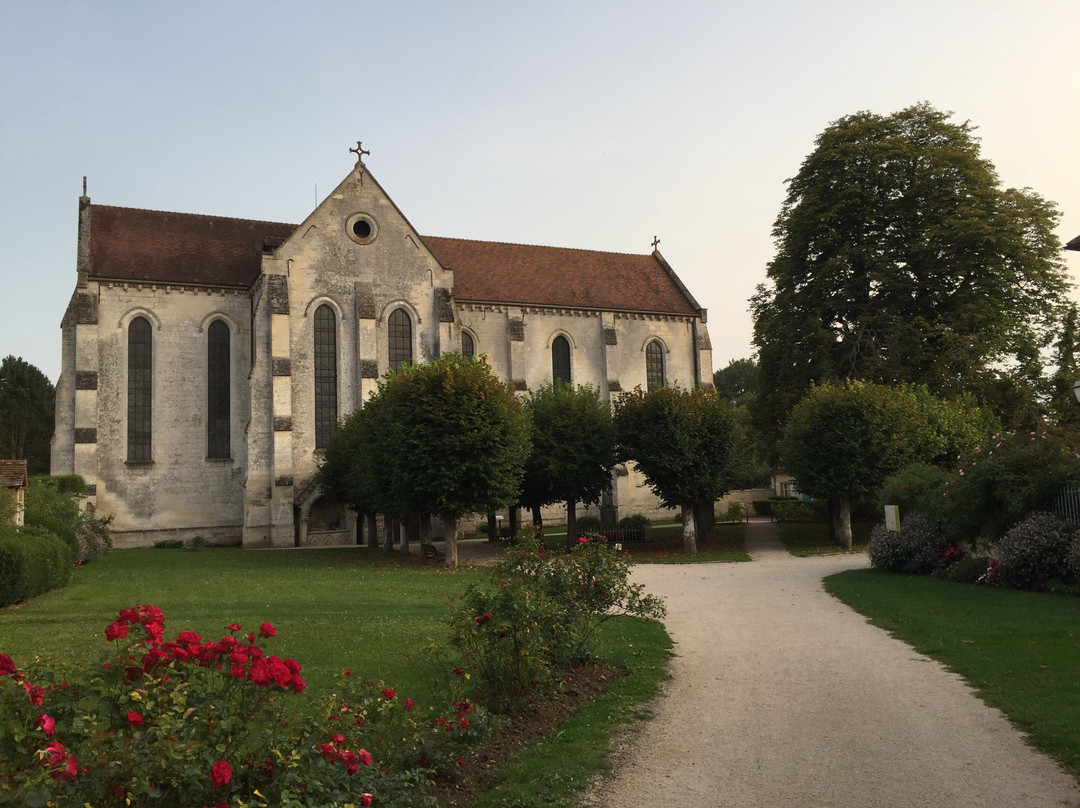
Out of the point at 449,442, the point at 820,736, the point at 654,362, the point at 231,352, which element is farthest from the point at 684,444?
the point at 231,352

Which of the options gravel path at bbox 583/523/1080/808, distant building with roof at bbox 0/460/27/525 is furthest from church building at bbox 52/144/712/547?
gravel path at bbox 583/523/1080/808

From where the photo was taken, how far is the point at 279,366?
39375 millimetres

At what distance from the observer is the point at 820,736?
7965mm

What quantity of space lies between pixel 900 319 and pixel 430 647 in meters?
34.0

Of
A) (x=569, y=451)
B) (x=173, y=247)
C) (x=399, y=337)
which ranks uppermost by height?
(x=173, y=247)

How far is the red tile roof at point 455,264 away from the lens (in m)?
41.5

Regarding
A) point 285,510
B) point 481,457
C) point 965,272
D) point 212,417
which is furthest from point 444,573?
point 965,272

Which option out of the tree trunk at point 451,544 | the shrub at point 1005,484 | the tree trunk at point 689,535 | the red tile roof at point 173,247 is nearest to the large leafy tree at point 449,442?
the tree trunk at point 451,544

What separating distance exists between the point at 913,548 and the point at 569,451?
1420 cm

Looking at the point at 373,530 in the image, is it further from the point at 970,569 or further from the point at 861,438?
the point at 970,569

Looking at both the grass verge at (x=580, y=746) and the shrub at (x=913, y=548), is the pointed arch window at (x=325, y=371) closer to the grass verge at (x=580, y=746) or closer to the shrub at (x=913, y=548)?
the shrub at (x=913, y=548)

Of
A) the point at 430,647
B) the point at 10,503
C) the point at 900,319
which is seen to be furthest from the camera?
the point at 900,319

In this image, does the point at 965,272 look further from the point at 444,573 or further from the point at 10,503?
the point at 10,503

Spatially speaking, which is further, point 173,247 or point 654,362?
point 654,362
